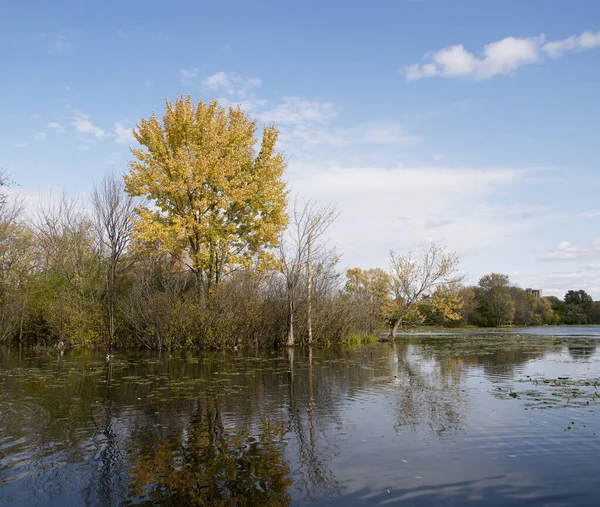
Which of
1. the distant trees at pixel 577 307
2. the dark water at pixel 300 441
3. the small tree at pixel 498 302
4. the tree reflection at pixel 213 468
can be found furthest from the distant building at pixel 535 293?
the tree reflection at pixel 213 468

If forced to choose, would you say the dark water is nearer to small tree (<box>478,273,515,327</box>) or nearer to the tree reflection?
the tree reflection

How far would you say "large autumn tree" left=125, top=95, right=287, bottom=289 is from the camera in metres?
22.9

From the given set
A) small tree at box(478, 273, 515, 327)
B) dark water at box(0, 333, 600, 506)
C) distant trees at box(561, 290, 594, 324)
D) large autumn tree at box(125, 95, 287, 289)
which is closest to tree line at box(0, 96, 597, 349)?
large autumn tree at box(125, 95, 287, 289)

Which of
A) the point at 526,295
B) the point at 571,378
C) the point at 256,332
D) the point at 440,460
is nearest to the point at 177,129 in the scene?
the point at 256,332

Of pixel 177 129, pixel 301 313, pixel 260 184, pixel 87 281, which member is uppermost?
pixel 177 129

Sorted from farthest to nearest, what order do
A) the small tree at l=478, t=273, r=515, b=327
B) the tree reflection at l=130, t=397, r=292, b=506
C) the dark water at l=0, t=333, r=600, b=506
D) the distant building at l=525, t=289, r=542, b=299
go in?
the distant building at l=525, t=289, r=542, b=299
the small tree at l=478, t=273, r=515, b=327
the dark water at l=0, t=333, r=600, b=506
the tree reflection at l=130, t=397, r=292, b=506

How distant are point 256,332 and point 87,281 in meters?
9.78

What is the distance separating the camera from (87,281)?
2603 centimetres

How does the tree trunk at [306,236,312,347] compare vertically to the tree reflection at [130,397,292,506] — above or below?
above

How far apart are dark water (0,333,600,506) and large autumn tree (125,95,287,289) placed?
39.1 feet

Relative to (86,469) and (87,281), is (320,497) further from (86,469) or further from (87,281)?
(87,281)

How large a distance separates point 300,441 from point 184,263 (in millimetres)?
20140

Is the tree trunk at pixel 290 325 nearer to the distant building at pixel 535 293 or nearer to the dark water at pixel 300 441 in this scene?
the dark water at pixel 300 441

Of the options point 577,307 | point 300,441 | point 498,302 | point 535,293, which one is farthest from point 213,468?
point 535,293
